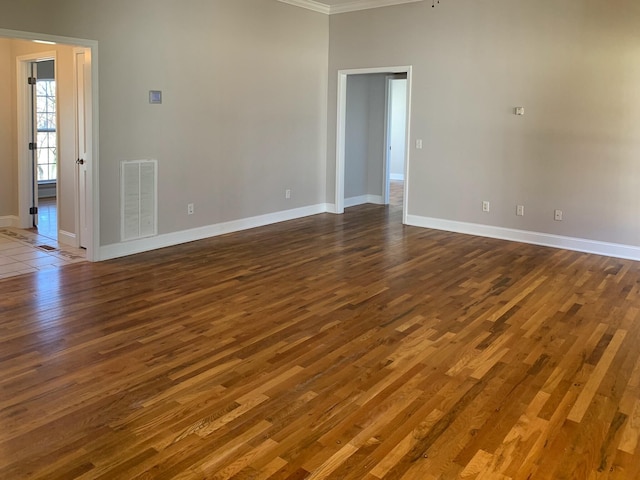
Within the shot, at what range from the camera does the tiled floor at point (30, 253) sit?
534 cm

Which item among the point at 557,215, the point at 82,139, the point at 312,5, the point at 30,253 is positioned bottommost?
the point at 30,253

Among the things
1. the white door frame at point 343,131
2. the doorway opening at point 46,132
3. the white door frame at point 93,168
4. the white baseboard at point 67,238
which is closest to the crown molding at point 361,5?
the white door frame at point 343,131

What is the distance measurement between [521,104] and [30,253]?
5.62 m

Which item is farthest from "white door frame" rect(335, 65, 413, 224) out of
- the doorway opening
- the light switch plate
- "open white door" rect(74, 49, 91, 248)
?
the doorway opening

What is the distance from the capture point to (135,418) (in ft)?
8.96

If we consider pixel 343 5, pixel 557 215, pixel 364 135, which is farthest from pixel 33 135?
pixel 557 215

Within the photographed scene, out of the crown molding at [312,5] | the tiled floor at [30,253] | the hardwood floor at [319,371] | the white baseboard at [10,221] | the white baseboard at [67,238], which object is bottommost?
the hardwood floor at [319,371]

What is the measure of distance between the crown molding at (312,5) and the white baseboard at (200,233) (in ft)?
8.92

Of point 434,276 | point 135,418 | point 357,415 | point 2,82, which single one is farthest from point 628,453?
point 2,82

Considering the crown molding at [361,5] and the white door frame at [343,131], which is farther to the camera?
the white door frame at [343,131]

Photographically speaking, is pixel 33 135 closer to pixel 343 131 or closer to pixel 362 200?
pixel 343 131

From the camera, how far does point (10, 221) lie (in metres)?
7.11

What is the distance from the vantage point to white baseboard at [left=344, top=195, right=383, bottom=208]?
30.4 ft

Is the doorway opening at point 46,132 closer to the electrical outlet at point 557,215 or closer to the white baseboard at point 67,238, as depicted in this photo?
the white baseboard at point 67,238
